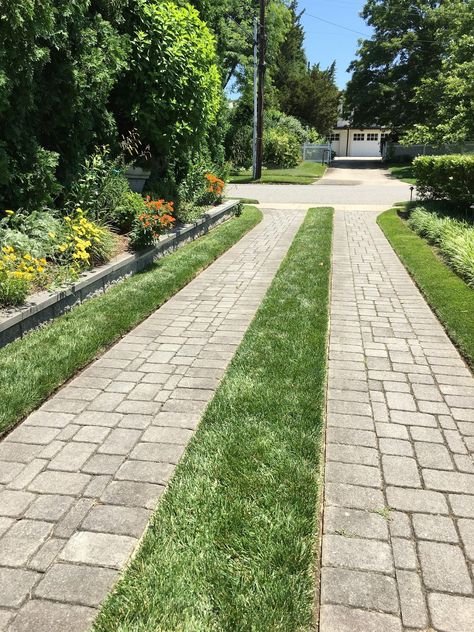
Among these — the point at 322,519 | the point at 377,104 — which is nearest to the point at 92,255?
the point at 322,519

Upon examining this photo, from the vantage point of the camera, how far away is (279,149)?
1342 inches

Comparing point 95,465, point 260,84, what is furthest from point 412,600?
point 260,84

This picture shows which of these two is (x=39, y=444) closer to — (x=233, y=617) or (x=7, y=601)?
(x=7, y=601)

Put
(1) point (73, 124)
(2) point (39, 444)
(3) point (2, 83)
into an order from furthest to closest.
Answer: (1) point (73, 124) < (3) point (2, 83) < (2) point (39, 444)

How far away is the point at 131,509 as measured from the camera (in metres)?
2.57

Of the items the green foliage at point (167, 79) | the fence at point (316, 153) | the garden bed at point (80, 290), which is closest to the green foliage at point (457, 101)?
the green foliage at point (167, 79)

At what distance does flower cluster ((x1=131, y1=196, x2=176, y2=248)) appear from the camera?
7.30 meters

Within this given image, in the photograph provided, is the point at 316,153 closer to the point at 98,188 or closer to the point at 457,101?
the point at 457,101

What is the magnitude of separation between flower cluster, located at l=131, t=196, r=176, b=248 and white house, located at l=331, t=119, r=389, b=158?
218 feet

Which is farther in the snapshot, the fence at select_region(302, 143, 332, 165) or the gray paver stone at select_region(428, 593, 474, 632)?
the fence at select_region(302, 143, 332, 165)

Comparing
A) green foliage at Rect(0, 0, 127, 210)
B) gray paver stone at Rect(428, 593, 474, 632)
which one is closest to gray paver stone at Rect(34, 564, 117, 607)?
gray paver stone at Rect(428, 593, 474, 632)

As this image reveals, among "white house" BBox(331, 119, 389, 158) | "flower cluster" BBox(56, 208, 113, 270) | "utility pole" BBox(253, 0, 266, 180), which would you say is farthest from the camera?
"white house" BBox(331, 119, 389, 158)

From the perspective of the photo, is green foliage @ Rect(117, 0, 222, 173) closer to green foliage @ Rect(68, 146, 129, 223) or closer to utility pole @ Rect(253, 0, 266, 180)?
green foliage @ Rect(68, 146, 129, 223)

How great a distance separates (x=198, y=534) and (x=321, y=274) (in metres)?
5.43
